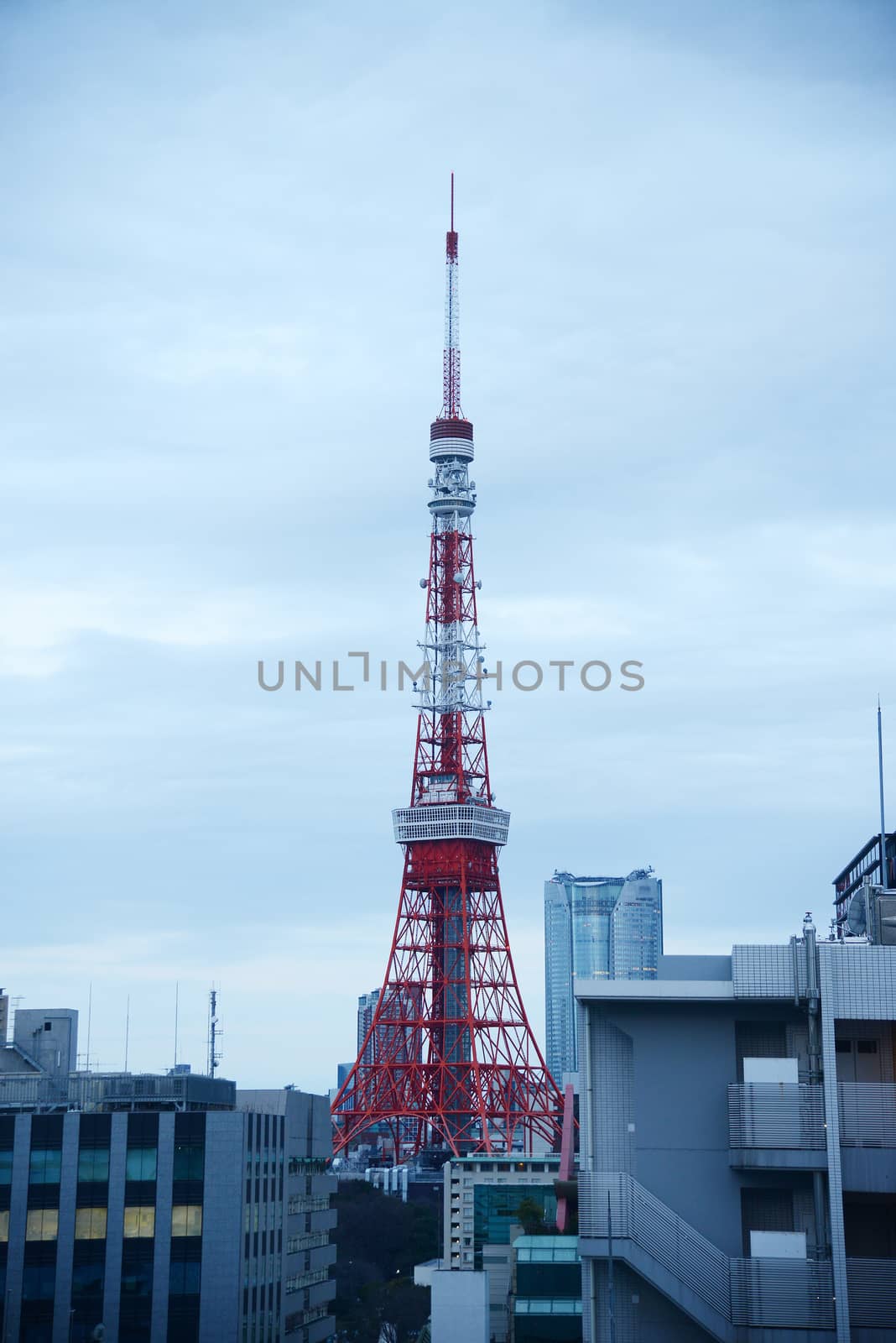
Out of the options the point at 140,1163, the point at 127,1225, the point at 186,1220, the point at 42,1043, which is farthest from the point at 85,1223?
the point at 42,1043

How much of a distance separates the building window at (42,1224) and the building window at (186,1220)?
419cm

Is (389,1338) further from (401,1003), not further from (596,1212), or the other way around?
(596,1212)

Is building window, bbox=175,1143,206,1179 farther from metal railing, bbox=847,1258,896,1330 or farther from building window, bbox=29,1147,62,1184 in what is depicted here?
metal railing, bbox=847,1258,896,1330

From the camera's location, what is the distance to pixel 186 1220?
57.7m

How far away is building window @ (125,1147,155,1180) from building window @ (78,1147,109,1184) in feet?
2.54

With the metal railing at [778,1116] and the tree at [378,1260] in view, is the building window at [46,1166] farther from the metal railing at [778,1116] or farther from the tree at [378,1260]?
the metal railing at [778,1116]

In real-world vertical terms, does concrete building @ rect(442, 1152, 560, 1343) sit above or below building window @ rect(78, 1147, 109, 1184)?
below

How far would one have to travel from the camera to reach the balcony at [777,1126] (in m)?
19.7

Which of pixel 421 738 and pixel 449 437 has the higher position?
pixel 449 437

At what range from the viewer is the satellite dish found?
23.1 metres

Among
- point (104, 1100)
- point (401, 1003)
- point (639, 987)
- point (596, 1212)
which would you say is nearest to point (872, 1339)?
point (596, 1212)

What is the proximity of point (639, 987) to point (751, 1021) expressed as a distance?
5.27 ft

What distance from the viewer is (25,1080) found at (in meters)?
66.9

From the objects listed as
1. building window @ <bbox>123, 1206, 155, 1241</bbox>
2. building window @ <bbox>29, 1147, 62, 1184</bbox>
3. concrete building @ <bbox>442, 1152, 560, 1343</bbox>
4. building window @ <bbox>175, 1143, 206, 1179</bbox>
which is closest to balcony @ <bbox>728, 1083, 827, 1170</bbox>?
concrete building @ <bbox>442, 1152, 560, 1343</bbox>
